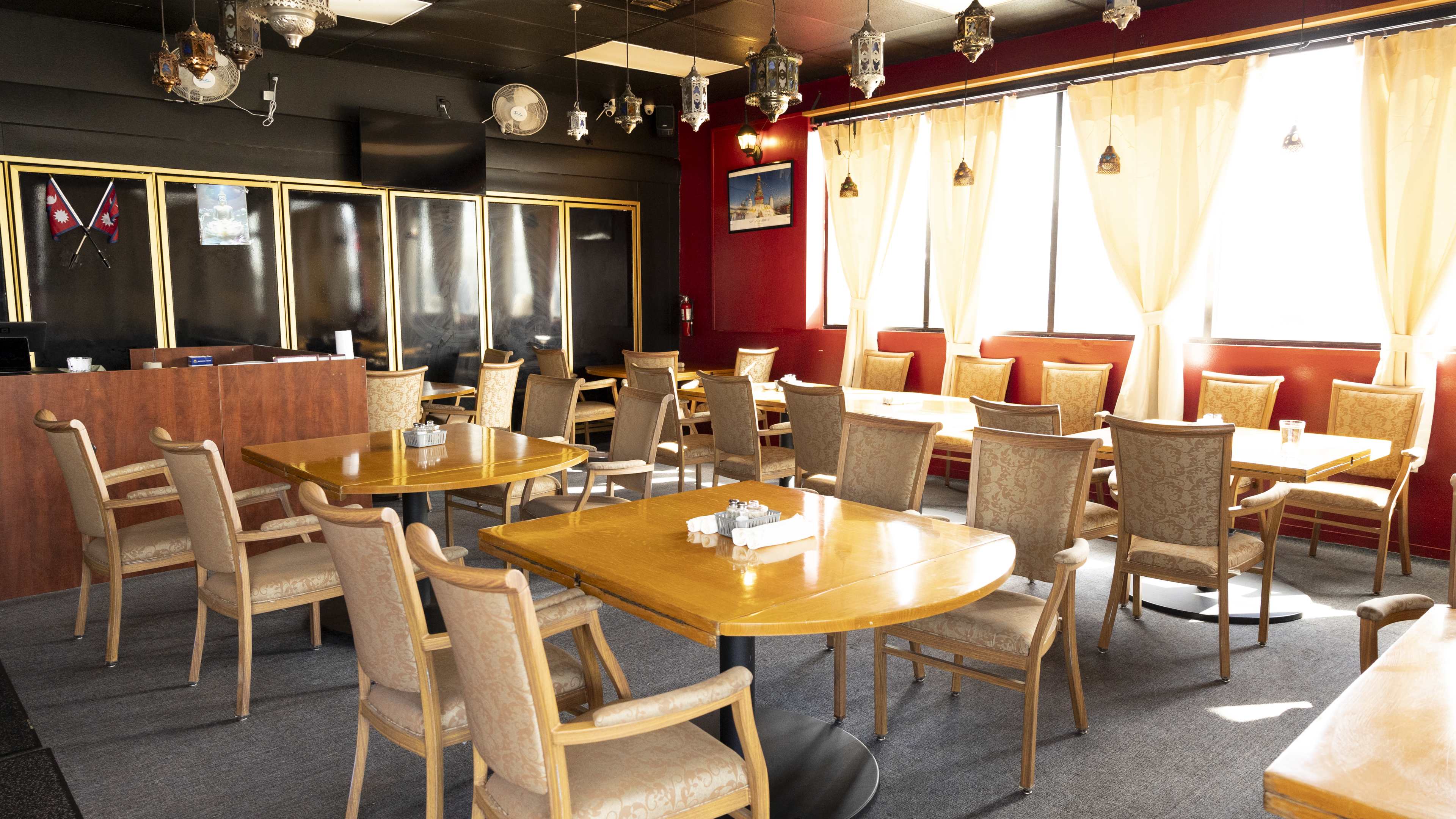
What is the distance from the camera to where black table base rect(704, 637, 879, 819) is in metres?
2.53

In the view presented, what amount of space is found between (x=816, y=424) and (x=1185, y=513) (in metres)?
1.89

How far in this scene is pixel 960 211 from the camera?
7.02m

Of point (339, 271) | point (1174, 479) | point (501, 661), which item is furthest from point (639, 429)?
point (339, 271)

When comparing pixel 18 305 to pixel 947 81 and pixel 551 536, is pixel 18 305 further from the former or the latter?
pixel 947 81

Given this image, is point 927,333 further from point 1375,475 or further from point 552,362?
point 1375,475

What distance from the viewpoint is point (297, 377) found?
4.97 meters

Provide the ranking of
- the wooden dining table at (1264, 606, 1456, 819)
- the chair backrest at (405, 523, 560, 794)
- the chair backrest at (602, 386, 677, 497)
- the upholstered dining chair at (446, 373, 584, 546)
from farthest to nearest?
the upholstered dining chair at (446, 373, 584, 546) < the chair backrest at (602, 386, 677, 497) < the chair backrest at (405, 523, 560, 794) < the wooden dining table at (1264, 606, 1456, 819)

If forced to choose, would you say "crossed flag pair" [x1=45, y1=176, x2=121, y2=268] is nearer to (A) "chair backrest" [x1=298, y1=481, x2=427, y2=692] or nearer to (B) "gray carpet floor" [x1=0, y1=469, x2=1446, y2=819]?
(B) "gray carpet floor" [x1=0, y1=469, x2=1446, y2=819]

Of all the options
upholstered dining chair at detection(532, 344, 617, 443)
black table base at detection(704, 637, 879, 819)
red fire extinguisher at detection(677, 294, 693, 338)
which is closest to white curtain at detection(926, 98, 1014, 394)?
upholstered dining chair at detection(532, 344, 617, 443)

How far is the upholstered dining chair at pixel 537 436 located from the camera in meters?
4.45

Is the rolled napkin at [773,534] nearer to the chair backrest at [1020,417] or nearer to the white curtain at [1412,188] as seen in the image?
the chair backrest at [1020,417]

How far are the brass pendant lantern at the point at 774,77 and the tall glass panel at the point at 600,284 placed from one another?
19.1ft

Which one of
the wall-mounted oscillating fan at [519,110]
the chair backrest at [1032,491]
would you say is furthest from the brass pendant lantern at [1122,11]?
the wall-mounted oscillating fan at [519,110]

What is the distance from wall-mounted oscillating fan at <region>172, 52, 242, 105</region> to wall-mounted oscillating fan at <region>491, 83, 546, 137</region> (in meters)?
2.02
